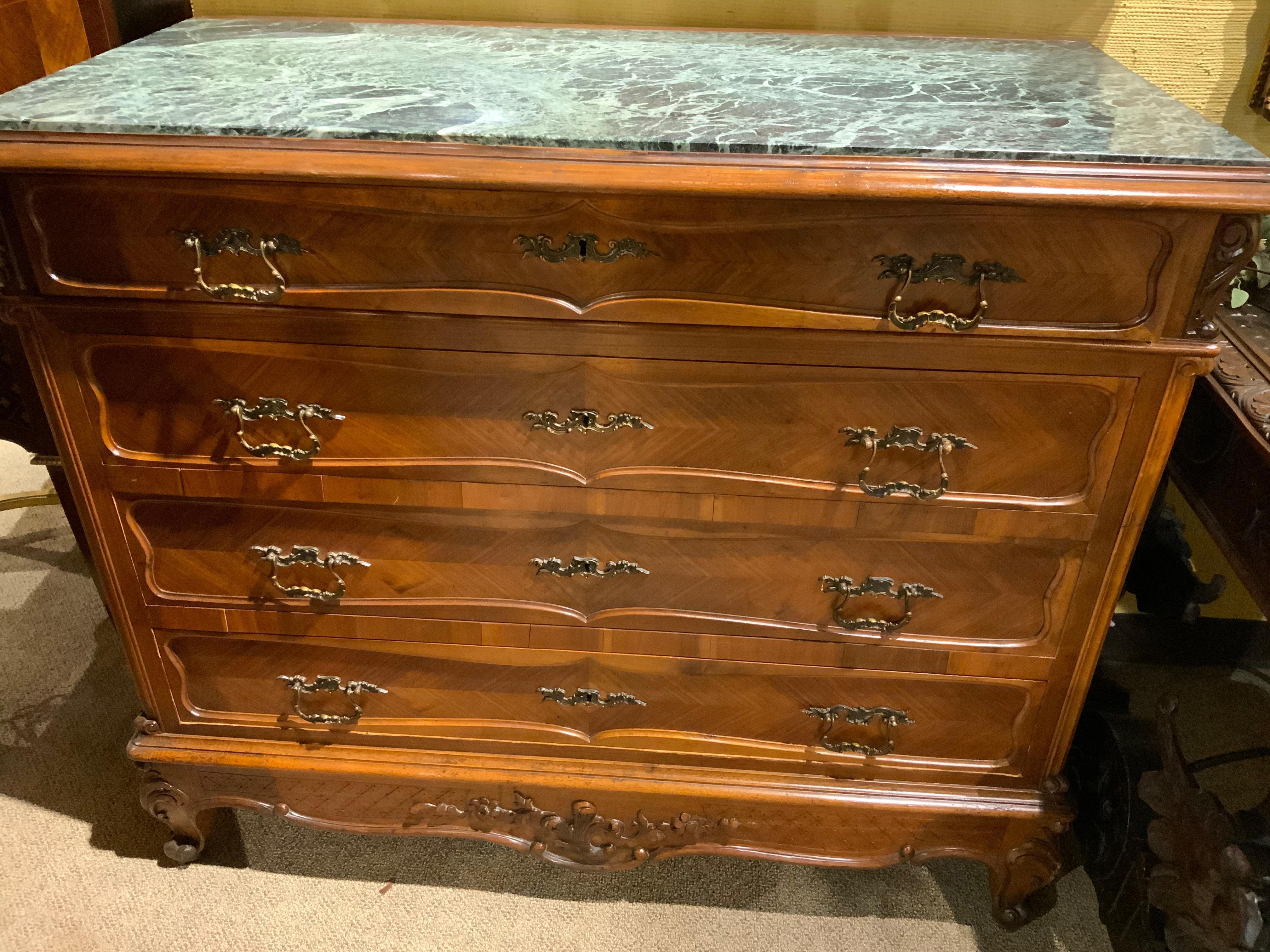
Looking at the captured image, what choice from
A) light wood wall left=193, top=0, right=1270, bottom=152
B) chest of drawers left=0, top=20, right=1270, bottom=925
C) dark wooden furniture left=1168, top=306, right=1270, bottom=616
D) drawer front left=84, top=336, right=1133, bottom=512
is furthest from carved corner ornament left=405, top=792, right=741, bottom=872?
light wood wall left=193, top=0, right=1270, bottom=152

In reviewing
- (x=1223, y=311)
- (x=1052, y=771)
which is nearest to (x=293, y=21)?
(x=1223, y=311)

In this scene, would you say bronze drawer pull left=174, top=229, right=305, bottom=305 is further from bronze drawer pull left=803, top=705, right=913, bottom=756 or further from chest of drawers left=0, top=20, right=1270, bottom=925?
bronze drawer pull left=803, top=705, right=913, bottom=756

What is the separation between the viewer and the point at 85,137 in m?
0.96

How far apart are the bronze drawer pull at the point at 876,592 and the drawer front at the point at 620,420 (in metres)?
0.13

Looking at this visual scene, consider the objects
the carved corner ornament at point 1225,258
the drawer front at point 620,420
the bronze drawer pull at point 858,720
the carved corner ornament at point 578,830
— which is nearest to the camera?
the carved corner ornament at point 1225,258

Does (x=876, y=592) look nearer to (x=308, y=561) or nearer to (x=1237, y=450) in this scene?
(x=1237, y=450)

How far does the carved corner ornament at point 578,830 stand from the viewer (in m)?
1.39

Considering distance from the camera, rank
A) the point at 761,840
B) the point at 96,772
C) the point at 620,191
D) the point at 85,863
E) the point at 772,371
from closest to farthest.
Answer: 1. the point at 620,191
2. the point at 772,371
3. the point at 761,840
4. the point at 85,863
5. the point at 96,772

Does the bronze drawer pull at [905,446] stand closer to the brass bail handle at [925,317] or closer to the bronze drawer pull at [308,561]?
the brass bail handle at [925,317]

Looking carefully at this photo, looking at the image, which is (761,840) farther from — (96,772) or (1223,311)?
(96,772)

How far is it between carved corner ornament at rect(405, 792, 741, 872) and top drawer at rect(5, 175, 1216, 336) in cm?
77

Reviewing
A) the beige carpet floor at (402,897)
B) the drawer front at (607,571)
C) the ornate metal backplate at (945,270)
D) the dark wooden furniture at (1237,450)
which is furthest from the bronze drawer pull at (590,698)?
the dark wooden furniture at (1237,450)

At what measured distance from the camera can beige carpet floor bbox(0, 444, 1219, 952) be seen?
1447 mm

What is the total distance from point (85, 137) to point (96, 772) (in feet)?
3.95
